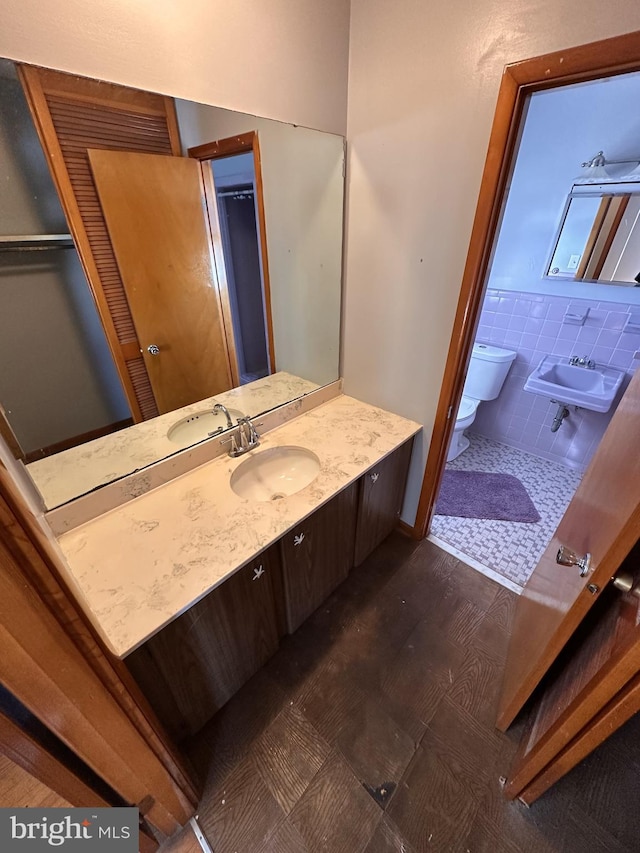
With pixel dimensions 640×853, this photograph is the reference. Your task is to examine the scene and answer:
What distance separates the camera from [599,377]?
224 cm

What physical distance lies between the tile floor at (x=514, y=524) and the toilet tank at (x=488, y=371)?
50 centimetres

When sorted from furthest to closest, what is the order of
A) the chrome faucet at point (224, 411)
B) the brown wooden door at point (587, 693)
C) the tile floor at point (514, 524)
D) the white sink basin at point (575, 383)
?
the white sink basin at point (575, 383) → the tile floor at point (514, 524) → the chrome faucet at point (224, 411) → the brown wooden door at point (587, 693)

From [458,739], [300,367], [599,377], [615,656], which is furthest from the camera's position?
[599,377]

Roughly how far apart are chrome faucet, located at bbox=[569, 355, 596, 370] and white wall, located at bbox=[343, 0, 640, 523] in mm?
1510

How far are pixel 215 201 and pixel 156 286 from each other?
0.37 m

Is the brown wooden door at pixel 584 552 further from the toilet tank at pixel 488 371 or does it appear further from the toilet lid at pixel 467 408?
the toilet tank at pixel 488 371

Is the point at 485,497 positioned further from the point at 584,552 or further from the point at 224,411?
the point at 224,411

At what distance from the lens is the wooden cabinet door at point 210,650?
88 centimetres

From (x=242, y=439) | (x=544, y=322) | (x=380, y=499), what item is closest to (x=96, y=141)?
(x=242, y=439)

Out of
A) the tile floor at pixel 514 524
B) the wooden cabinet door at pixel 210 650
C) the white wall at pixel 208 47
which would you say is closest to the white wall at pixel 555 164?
the white wall at pixel 208 47

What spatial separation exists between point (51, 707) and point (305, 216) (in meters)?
1.68

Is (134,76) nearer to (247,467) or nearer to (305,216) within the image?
(305,216)

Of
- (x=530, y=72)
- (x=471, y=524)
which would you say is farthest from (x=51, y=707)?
(x=471, y=524)

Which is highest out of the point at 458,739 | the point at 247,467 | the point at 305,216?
the point at 305,216
